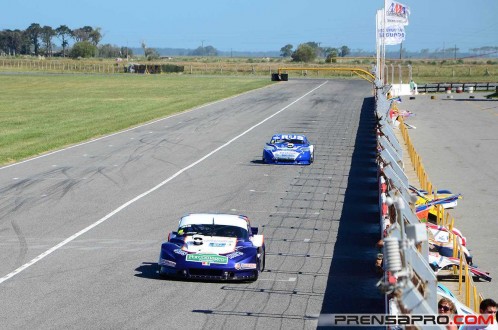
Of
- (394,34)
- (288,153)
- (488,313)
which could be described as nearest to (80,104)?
(394,34)

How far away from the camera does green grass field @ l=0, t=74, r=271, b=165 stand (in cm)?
4921

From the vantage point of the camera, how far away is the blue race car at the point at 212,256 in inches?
704

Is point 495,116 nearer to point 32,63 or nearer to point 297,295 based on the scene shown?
point 297,295

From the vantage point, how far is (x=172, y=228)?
78.0 feet

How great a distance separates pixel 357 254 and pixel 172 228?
4.97 m

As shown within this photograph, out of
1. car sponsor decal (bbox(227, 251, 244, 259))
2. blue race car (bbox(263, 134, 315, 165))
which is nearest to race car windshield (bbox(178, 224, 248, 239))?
car sponsor decal (bbox(227, 251, 244, 259))

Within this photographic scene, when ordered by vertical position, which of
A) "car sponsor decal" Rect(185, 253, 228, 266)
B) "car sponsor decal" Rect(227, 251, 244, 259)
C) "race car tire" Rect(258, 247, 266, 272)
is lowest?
"race car tire" Rect(258, 247, 266, 272)

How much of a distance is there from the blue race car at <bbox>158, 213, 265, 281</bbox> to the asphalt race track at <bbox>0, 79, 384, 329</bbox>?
0.71 ft

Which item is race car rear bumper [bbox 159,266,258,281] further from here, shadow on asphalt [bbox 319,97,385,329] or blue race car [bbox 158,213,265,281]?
shadow on asphalt [bbox 319,97,385,329]

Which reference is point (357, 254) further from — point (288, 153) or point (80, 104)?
point (80, 104)

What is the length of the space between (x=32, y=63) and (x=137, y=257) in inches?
6070

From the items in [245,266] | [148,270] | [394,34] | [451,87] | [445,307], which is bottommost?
[451,87]

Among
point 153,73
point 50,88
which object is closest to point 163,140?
point 50,88

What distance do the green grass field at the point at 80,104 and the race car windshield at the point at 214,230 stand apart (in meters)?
21.1
